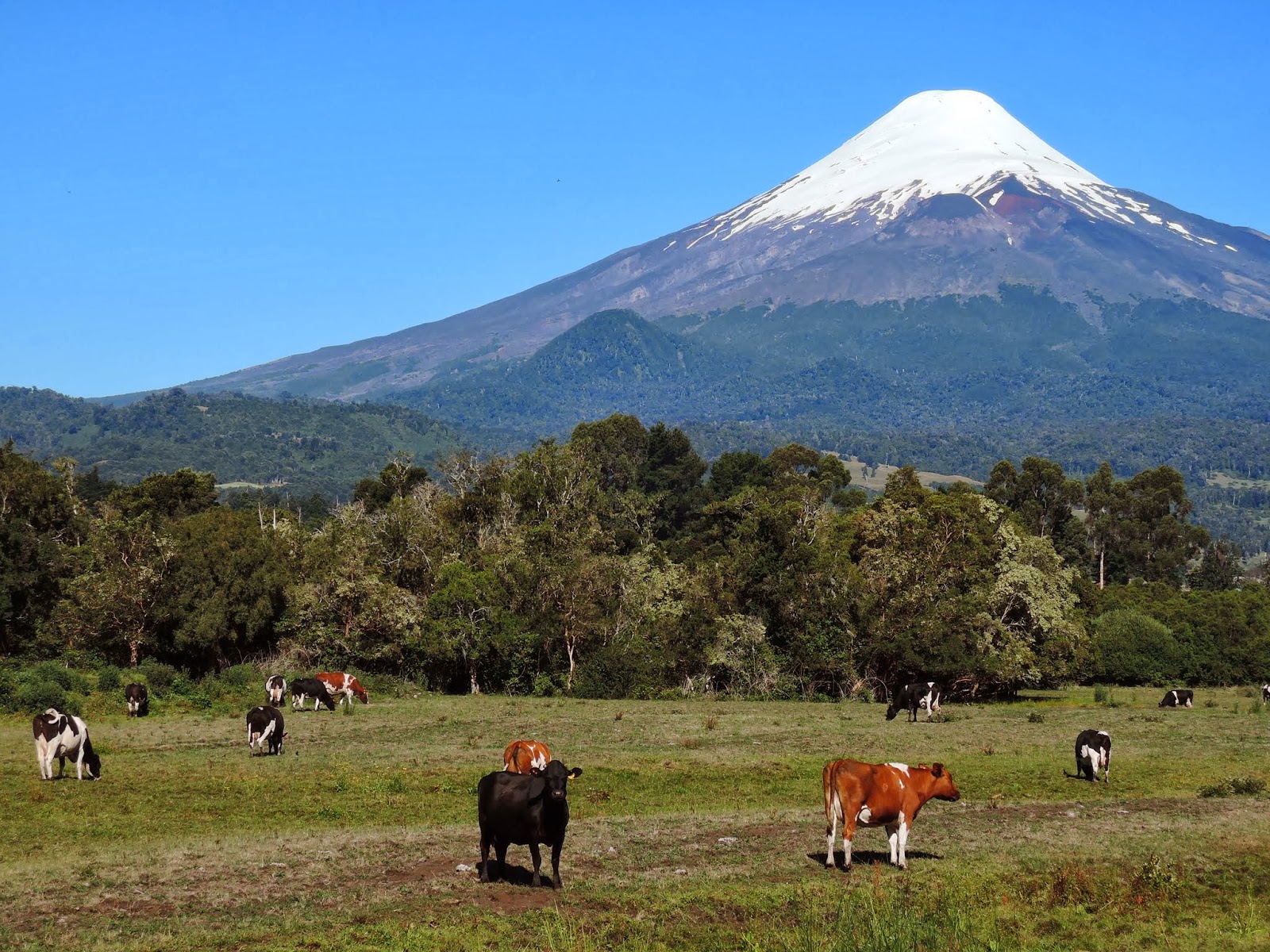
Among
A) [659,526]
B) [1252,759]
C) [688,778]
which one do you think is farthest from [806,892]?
[659,526]

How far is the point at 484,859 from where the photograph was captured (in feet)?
50.9

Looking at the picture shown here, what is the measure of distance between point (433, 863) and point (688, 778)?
918 cm

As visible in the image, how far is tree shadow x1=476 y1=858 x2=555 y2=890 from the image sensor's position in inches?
602

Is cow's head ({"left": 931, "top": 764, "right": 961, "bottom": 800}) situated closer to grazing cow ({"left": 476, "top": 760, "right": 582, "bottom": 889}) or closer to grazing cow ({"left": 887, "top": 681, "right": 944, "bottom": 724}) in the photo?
grazing cow ({"left": 476, "top": 760, "right": 582, "bottom": 889})

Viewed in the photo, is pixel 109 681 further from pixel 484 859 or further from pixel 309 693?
pixel 484 859

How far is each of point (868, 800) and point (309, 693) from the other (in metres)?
23.8

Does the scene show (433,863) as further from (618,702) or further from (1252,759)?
(618,702)

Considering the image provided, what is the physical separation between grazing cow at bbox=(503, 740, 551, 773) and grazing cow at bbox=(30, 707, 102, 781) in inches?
296

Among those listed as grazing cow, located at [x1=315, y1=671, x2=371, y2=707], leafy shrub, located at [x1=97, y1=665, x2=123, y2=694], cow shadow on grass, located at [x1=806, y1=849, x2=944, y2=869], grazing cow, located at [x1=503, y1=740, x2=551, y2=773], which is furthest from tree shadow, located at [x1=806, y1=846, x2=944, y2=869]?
leafy shrub, located at [x1=97, y1=665, x2=123, y2=694]

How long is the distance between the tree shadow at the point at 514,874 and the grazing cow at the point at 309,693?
22.1 m

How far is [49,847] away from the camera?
1736 cm

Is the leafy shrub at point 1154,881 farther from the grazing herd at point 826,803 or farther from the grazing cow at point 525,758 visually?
the grazing cow at point 525,758

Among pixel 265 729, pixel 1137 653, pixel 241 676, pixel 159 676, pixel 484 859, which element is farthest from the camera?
pixel 1137 653

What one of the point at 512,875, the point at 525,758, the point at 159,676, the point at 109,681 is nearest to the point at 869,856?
the point at 512,875
